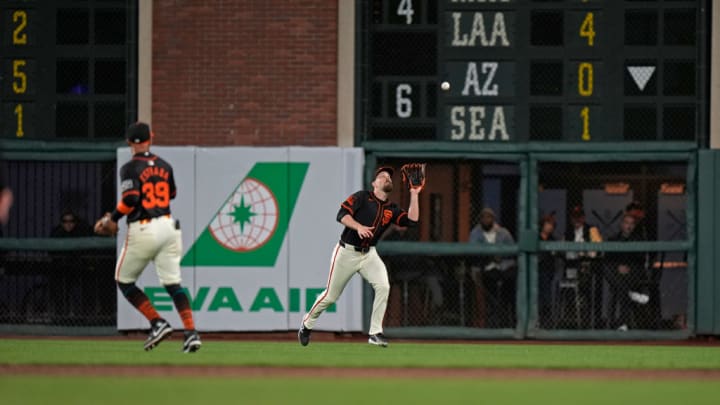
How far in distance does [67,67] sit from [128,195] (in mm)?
5297

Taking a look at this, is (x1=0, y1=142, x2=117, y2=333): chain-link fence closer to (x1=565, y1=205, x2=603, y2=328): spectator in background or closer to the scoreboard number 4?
the scoreboard number 4

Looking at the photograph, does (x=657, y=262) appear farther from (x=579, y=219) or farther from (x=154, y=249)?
(x=154, y=249)

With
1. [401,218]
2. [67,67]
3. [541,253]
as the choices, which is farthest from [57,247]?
[541,253]

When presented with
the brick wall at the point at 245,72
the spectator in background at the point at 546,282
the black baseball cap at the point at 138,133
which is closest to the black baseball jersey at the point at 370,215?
the black baseball cap at the point at 138,133

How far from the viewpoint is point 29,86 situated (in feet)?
61.5

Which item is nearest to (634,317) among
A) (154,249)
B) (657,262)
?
(657,262)

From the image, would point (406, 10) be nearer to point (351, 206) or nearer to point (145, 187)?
point (351, 206)

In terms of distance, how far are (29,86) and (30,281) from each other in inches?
99.2

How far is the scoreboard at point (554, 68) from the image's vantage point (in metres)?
18.1

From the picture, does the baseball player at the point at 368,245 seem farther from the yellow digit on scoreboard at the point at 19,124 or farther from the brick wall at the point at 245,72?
the yellow digit on scoreboard at the point at 19,124

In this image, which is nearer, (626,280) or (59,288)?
(626,280)

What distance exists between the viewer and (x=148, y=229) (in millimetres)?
14086

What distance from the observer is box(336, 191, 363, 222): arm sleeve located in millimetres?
15133

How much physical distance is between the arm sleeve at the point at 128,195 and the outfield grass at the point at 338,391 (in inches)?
95.6
